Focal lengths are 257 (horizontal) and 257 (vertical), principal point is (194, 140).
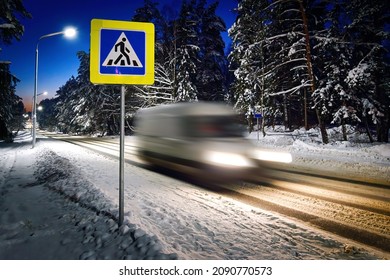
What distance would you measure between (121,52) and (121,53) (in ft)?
0.05

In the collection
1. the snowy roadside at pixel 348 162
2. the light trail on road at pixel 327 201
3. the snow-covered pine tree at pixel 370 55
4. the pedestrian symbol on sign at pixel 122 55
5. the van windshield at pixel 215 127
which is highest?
the snow-covered pine tree at pixel 370 55

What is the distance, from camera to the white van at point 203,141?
25.2 ft

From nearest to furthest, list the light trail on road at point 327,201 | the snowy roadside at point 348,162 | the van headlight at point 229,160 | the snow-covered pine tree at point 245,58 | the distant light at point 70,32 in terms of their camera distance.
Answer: the light trail on road at point 327,201
the van headlight at point 229,160
the snowy roadside at point 348,162
the distant light at point 70,32
the snow-covered pine tree at point 245,58

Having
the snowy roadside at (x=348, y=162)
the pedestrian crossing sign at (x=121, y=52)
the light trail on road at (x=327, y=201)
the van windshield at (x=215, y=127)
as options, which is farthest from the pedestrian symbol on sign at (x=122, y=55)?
the snowy roadside at (x=348, y=162)

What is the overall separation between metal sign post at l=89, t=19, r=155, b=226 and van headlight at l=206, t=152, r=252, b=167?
419 centimetres

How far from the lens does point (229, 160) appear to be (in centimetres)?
759

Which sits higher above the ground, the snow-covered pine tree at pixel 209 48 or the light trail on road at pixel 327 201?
the snow-covered pine tree at pixel 209 48

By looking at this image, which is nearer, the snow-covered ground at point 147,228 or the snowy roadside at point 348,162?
the snow-covered ground at point 147,228

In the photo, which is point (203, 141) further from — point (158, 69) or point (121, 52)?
point (158, 69)

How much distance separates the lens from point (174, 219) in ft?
15.6

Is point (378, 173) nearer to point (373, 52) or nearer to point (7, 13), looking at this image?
point (373, 52)

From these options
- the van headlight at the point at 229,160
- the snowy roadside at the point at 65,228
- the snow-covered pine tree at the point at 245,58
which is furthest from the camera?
the snow-covered pine tree at the point at 245,58

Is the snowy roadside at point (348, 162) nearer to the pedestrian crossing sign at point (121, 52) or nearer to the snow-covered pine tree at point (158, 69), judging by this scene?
the pedestrian crossing sign at point (121, 52)
